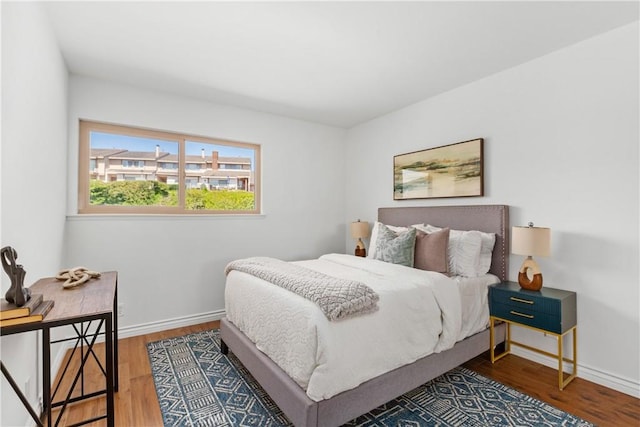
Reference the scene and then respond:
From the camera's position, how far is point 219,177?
3.76m

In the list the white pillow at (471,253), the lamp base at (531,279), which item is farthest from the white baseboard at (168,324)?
the lamp base at (531,279)

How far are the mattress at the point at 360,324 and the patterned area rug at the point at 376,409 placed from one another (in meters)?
0.33

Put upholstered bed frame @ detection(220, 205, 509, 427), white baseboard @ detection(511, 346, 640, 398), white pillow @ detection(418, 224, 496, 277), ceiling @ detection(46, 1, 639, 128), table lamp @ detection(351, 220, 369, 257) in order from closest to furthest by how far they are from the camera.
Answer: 1. upholstered bed frame @ detection(220, 205, 509, 427)
2. ceiling @ detection(46, 1, 639, 128)
3. white baseboard @ detection(511, 346, 640, 398)
4. white pillow @ detection(418, 224, 496, 277)
5. table lamp @ detection(351, 220, 369, 257)

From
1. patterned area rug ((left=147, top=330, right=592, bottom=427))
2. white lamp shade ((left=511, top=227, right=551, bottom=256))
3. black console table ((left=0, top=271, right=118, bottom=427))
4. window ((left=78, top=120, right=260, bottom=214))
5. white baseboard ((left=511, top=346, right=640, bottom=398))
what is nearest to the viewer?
black console table ((left=0, top=271, right=118, bottom=427))

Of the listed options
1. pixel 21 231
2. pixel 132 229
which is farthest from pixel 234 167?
pixel 21 231

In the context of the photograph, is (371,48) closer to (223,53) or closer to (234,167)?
(223,53)

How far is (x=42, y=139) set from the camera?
6.41ft

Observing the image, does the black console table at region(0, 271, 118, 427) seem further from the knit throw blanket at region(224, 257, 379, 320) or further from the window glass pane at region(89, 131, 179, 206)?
the window glass pane at region(89, 131, 179, 206)

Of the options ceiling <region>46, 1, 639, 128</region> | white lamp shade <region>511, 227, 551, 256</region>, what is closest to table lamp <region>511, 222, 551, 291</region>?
white lamp shade <region>511, 227, 551, 256</region>

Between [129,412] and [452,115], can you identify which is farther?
[452,115]

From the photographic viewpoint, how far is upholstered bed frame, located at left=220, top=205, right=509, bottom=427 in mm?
1578

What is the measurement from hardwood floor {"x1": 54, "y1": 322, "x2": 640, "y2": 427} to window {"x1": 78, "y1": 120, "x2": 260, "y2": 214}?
1505 mm

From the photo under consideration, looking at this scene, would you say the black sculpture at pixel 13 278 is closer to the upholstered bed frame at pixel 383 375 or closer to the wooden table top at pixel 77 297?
the wooden table top at pixel 77 297

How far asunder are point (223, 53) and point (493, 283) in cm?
303
